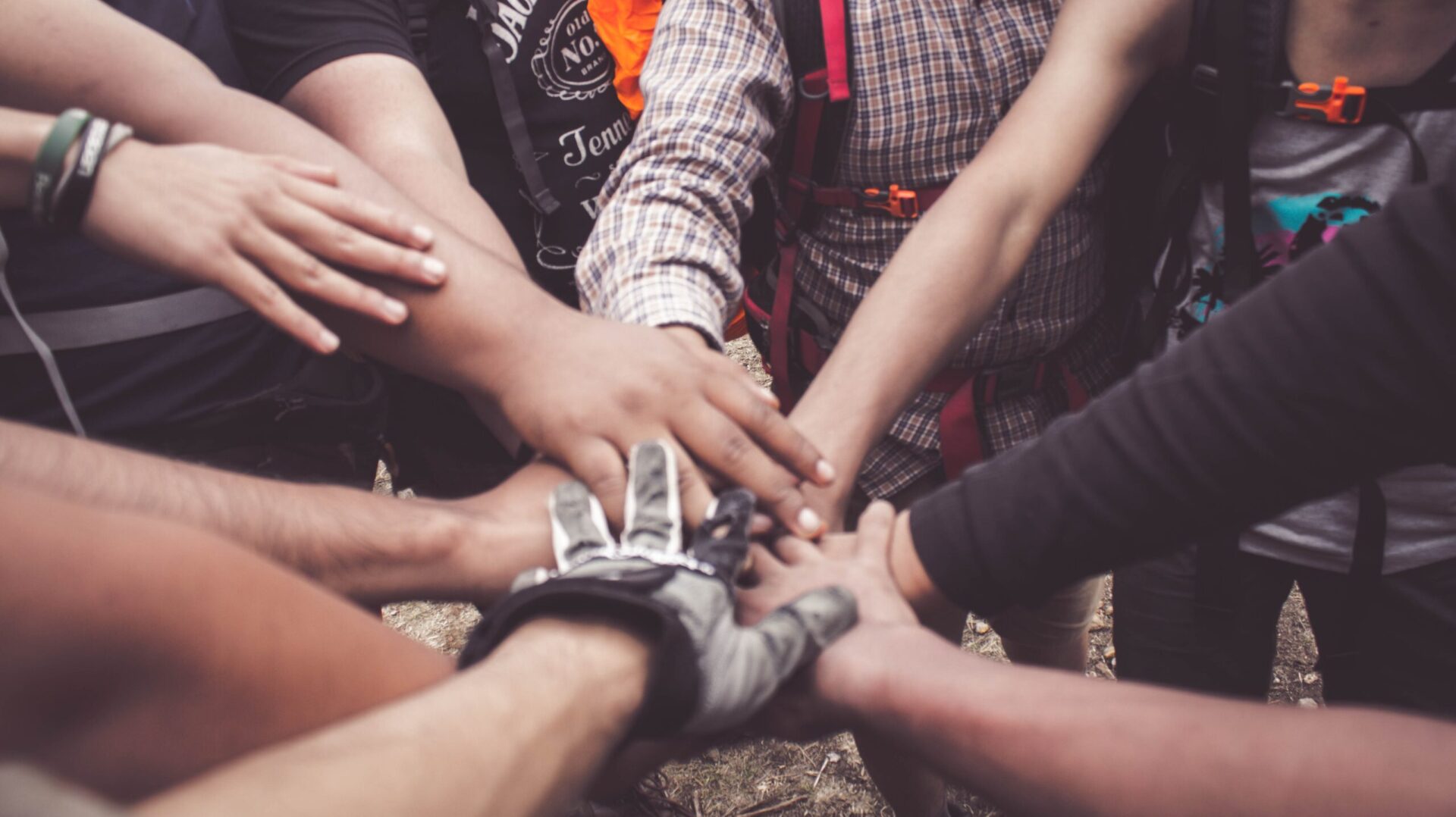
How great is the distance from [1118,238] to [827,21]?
0.76 meters

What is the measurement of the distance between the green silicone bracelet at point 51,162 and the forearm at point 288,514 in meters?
0.34

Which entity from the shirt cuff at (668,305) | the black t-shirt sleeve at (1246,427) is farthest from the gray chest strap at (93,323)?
the black t-shirt sleeve at (1246,427)

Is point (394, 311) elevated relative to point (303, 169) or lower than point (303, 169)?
lower

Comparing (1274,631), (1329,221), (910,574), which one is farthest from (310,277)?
(1274,631)

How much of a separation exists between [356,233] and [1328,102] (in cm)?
151

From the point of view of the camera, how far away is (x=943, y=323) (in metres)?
1.61


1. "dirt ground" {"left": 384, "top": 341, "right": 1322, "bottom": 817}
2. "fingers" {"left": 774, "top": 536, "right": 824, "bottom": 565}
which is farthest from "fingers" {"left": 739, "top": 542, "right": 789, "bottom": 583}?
"dirt ground" {"left": 384, "top": 341, "right": 1322, "bottom": 817}

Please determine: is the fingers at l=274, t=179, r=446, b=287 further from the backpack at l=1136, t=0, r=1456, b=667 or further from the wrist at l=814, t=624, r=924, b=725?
the backpack at l=1136, t=0, r=1456, b=667

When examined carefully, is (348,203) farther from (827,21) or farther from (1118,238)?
(1118,238)

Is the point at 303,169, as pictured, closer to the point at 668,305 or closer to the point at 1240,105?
the point at 668,305

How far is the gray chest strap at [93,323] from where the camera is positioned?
149 centimetres

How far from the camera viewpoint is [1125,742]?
91 centimetres

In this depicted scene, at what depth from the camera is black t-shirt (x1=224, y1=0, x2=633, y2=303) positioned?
1.98 metres

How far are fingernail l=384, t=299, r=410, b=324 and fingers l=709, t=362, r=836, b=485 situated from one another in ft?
1.64
